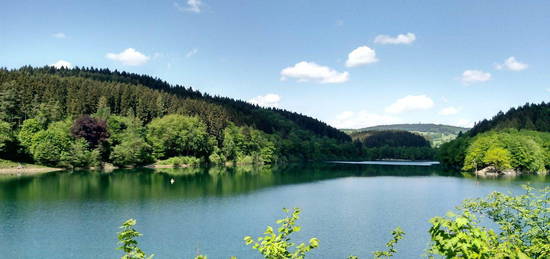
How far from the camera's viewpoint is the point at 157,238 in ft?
113

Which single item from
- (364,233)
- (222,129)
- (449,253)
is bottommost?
(364,233)

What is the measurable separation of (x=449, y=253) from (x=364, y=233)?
102 ft

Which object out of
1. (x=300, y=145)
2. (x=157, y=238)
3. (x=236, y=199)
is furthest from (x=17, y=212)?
(x=300, y=145)

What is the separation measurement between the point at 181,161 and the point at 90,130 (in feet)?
91.4

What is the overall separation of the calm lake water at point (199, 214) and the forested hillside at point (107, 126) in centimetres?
2051

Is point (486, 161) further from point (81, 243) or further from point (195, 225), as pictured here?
point (81, 243)

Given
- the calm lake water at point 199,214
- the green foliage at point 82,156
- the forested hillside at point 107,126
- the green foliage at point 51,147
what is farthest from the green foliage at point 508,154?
the green foliage at point 51,147

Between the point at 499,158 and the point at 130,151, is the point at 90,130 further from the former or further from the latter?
the point at 499,158

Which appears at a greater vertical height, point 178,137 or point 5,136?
point 178,137

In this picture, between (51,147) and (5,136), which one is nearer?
(5,136)

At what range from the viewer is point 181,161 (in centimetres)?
12294

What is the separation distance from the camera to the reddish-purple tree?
10294 centimetres

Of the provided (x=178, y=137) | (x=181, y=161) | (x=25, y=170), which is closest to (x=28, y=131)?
(x=25, y=170)

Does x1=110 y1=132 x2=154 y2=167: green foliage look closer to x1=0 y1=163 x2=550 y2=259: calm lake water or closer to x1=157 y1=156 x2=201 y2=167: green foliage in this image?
x1=157 y1=156 x2=201 y2=167: green foliage
